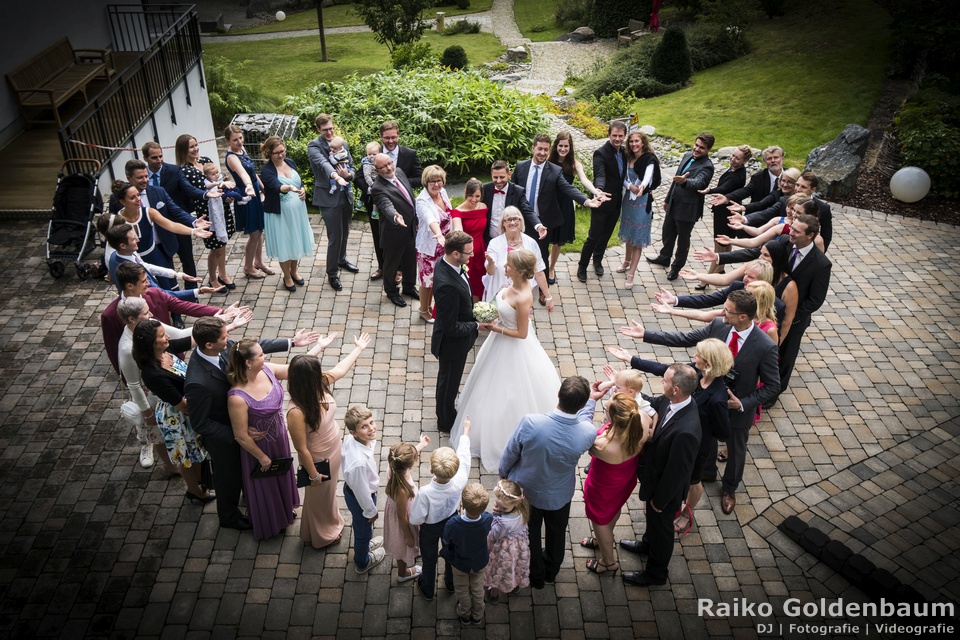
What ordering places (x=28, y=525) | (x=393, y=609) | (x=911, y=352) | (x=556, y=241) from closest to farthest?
(x=393, y=609), (x=28, y=525), (x=911, y=352), (x=556, y=241)

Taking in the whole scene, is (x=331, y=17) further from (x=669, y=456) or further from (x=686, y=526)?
(x=669, y=456)

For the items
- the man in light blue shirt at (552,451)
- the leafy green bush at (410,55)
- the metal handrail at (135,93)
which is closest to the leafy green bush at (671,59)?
the leafy green bush at (410,55)

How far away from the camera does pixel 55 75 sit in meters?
14.0

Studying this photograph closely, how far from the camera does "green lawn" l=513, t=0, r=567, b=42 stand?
1014 inches

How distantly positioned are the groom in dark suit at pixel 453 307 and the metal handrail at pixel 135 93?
21.3 feet

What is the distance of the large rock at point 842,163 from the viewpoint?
1214cm

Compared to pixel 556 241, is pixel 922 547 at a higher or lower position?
lower

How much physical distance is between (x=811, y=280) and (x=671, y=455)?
2.99 metres

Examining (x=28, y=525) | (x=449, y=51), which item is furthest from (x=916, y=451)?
(x=449, y=51)

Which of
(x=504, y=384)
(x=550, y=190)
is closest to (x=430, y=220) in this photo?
(x=550, y=190)

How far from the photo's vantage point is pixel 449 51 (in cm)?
2045

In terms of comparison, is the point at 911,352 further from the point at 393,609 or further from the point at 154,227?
the point at 154,227

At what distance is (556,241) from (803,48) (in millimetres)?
14357

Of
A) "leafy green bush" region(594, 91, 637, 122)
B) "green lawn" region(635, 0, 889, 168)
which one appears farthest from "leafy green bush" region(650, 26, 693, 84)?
"leafy green bush" region(594, 91, 637, 122)
